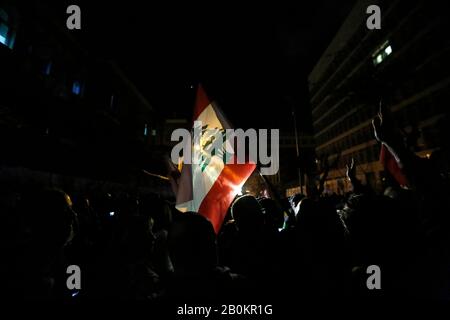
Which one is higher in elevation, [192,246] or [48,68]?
[48,68]

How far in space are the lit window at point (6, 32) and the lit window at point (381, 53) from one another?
3712 centimetres

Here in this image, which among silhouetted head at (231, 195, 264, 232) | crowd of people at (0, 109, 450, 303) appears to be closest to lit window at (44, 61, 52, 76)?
crowd of people at (0, 109, 450, 303)

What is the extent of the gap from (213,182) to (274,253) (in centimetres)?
Result: 186

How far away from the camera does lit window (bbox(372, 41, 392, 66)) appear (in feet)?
101

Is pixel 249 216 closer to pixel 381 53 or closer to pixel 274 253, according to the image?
pixel 274 253

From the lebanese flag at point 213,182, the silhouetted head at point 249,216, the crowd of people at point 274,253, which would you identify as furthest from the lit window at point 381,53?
the silhouetted head at point 249,216

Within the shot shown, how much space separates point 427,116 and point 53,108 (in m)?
33.0

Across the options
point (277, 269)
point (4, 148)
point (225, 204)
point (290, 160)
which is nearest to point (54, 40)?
point (4, 148)

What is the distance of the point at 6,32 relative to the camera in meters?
12.6

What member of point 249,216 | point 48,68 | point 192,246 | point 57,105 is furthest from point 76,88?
point 192,246

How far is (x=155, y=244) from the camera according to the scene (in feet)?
10.1

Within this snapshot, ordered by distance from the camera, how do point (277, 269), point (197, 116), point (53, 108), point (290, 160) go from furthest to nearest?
point (290, 160)
point (53, 108)
point (197, 116)
point (277, 269)
